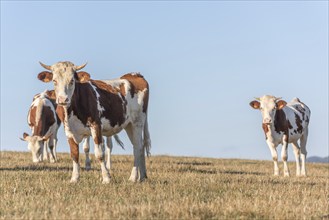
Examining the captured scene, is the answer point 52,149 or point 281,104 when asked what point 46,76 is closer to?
point 281,104

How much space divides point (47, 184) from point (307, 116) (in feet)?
44.4

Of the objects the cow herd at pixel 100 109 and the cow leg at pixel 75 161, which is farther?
the cow leg at pixel 75 161

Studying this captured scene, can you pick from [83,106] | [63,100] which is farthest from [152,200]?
[83,106]

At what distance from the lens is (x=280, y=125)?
20094mm

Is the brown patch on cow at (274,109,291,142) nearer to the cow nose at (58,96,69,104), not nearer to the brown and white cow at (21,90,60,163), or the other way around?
the brown and white cow at (21,90,60,163)

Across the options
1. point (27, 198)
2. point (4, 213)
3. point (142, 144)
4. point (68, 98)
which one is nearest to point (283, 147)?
point (142, 144)

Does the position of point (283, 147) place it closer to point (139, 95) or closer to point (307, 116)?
point (307, 116)

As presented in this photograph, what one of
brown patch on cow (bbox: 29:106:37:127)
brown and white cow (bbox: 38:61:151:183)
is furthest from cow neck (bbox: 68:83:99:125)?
brown patch on cow (bbox: 29:106:37:127)

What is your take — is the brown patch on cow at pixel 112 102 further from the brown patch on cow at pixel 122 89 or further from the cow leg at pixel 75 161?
the cow leg at pixel 75 161

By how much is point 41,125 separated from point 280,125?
8573mm

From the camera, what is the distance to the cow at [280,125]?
769 inches

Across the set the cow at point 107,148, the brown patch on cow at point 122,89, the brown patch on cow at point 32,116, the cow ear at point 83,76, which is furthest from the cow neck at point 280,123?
the cow ear at point 83,76

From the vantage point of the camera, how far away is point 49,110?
22.8 meters

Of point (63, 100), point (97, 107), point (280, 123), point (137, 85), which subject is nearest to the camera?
Answer: point (63, 100)
